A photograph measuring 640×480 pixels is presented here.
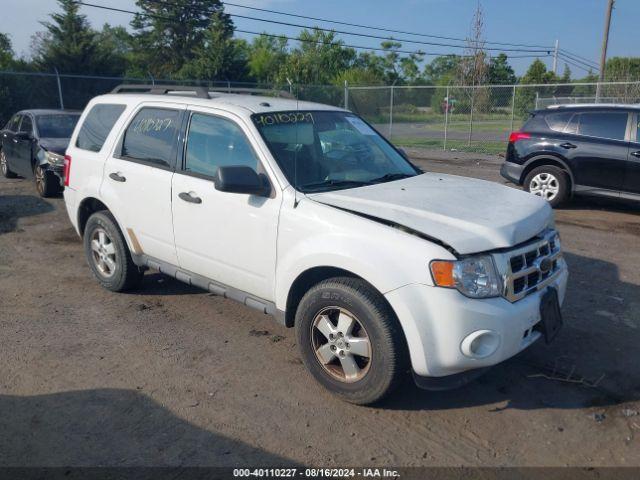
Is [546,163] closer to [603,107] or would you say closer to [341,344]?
[603,107]

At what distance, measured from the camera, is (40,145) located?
34.4 ft

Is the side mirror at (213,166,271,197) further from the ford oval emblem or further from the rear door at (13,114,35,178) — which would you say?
the rear door at (13,114,35,178)

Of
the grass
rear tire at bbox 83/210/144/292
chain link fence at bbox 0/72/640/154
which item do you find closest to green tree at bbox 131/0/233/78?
chain link fence at bbox 0/72/640/154

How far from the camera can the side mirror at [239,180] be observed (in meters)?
3.90

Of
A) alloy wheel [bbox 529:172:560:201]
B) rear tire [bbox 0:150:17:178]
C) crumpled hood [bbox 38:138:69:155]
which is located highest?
crumpled hood [bbox 38:138:69:155]

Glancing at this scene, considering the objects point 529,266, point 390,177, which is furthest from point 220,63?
point 529,266

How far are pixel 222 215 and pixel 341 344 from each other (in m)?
1.38

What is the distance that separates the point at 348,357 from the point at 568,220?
20.9 feet

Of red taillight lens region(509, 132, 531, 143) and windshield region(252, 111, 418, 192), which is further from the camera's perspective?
red taillight lens region(509, 132, 531, 143)

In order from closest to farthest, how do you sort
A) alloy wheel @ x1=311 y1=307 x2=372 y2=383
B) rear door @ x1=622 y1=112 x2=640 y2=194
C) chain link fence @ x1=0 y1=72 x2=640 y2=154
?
alloy wheel @ x1=311 y1=307 x2=372 y2=383 → rear door @ x1=622 y1=112 x2=640 y2=194 → chain link fence @ x1=0 y1=72 x2=640 y2=154

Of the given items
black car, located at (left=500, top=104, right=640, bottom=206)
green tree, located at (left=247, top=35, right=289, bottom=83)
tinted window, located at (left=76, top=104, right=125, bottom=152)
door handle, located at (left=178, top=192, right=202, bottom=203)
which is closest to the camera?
door handle, located at (left=178, top=192, right=202, bottom=203)

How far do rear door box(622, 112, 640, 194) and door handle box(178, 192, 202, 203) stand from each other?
276 inches

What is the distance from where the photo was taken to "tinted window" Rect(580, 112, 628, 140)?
9000 millimetres

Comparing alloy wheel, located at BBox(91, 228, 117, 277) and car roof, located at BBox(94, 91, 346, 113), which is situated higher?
car roof, located at BBox(94, 91, 346, 113)
